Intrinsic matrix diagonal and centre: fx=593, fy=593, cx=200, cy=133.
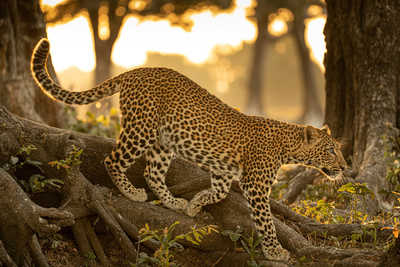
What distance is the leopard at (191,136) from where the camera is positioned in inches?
281

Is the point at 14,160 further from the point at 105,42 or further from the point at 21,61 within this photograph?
the point at 105,42

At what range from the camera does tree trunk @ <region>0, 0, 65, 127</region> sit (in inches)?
467

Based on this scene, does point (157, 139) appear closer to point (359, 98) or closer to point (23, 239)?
point (23, 239)

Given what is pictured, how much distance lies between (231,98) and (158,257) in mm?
94230

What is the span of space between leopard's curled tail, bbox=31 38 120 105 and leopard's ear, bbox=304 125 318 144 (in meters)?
2.38

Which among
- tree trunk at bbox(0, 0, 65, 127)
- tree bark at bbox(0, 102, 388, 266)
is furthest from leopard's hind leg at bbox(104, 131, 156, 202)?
tree trunk at bbox(0, 0, 65, 127)

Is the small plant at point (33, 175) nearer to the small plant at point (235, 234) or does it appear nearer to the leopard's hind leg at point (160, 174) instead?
the leopard's hind leg at point (160, 174)

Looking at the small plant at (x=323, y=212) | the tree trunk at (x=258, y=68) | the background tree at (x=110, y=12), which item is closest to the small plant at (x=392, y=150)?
the small plant at (x=323, y=212)

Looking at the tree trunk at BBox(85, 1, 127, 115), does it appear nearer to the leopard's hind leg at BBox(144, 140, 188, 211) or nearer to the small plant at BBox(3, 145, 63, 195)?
the leopard's hind leg at BBox(144, 140, 188, 211)

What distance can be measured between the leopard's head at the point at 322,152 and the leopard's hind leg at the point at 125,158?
1.89 metres

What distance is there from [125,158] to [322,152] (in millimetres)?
2423

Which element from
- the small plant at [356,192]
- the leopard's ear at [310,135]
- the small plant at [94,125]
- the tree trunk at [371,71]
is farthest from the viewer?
the small plant at [94,125]

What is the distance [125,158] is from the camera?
7.14m

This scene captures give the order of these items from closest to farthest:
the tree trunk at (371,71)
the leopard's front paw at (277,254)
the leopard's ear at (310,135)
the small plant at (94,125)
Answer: the leopard's front paw at (277,254) < the leopard's ear at (310,135) < the tree trunk at (371,71) < the small plant at (94,125)
